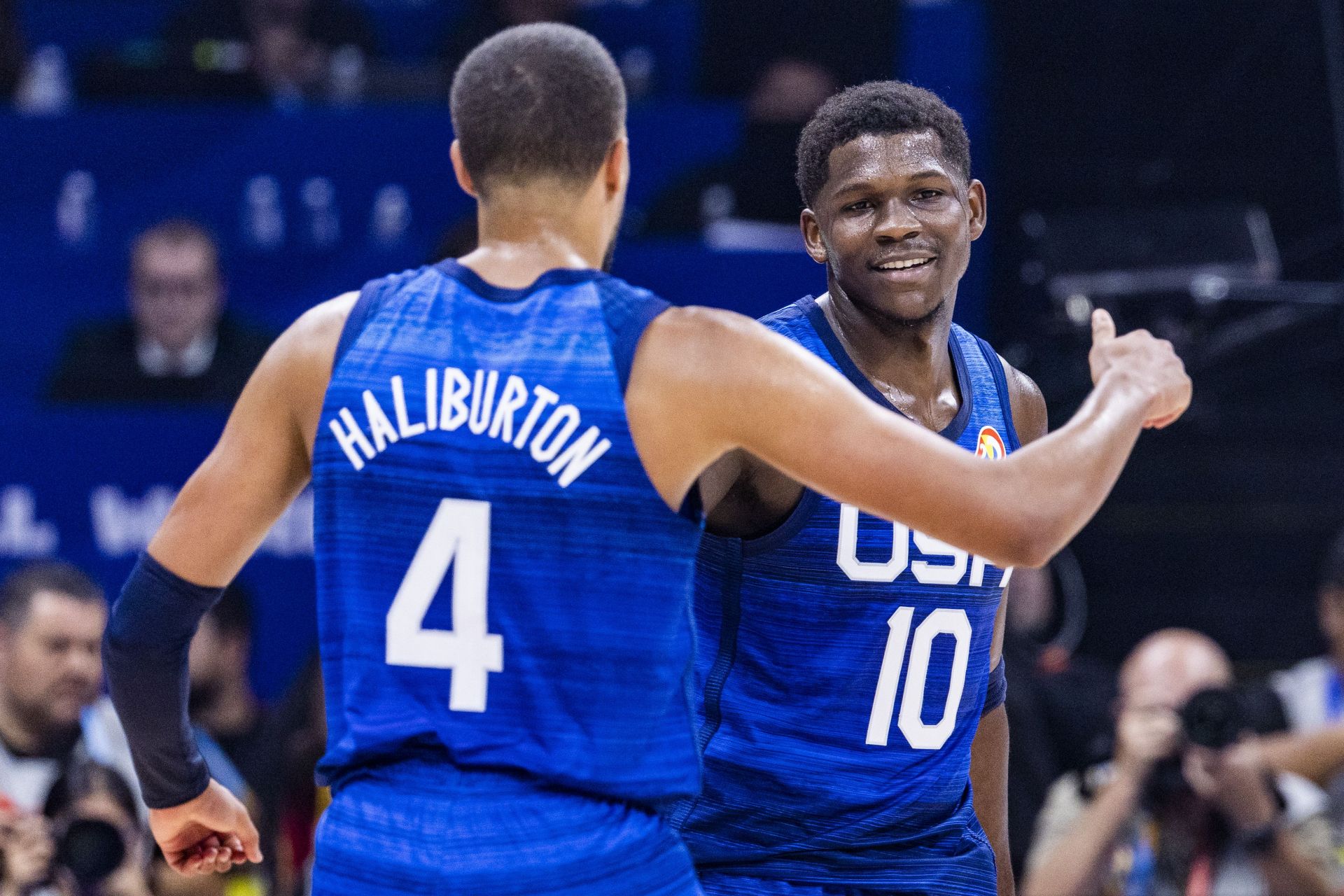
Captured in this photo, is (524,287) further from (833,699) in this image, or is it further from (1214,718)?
(1214,718)

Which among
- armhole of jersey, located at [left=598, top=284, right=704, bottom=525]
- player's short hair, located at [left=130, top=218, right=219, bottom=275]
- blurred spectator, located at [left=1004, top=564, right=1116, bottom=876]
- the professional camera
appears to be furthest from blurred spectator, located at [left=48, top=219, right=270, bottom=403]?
armhole of jersey, located at [left=598, top=284, right=704, bottom=525]

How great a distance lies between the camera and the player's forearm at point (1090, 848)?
4.89m

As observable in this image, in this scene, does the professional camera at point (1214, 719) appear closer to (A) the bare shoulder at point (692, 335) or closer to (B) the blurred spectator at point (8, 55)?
(A) the bare shoulder at point (692, 335)

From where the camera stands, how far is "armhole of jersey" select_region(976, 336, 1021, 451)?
10.6ft

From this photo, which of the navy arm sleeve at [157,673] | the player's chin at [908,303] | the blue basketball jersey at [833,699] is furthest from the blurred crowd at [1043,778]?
the player's chin at [908,303]

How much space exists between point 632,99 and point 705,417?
16.4ft

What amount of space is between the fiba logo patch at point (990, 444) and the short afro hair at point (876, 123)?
0.47 metres

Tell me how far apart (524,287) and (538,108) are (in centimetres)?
24

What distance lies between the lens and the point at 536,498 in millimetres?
2186

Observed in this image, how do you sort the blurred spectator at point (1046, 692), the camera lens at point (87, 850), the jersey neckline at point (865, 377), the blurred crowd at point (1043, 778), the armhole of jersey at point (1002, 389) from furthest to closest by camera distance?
the blurred spectator at point (1046, 692)
the blurred crowd at point (1043, 778)
the camera lens at point (87, 850)
the armhole of jersey at point (1002, 389)
the jersey neckline at point (865, 377)

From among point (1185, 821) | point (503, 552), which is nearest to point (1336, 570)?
point (1185, 821)

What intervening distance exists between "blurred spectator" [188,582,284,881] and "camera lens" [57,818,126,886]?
97cm

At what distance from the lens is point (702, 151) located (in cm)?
698

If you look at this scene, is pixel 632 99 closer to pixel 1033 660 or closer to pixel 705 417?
pixel 1033 660
